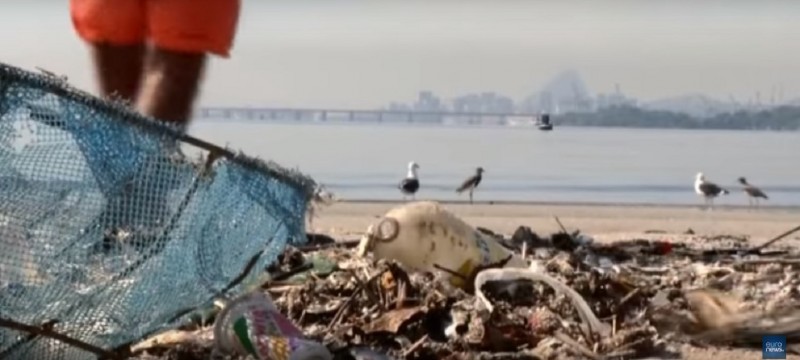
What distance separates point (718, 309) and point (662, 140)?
1889 cm

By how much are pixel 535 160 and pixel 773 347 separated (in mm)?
14097

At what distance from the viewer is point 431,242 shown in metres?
3.72

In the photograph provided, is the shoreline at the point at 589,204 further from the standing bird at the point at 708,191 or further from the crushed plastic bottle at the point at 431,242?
the crushed plastic bottle at the point at 431,242

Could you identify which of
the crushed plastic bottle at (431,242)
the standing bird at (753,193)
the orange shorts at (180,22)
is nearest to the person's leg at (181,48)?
the orange shorts at (180,22)

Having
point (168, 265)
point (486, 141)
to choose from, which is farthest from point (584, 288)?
point (486, 141)

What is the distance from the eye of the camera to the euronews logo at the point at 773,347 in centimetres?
319

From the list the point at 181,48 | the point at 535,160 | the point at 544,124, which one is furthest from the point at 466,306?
the point at 544,124

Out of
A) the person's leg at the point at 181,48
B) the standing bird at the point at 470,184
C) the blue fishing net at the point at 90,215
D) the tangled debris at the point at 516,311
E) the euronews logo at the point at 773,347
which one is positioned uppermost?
the person's leg at the point at 181,48

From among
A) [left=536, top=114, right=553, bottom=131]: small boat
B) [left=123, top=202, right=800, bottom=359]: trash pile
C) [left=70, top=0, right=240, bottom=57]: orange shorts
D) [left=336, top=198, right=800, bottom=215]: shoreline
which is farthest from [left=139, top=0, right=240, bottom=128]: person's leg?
[left=536, top=114, right=553, bottom=131]: small boat

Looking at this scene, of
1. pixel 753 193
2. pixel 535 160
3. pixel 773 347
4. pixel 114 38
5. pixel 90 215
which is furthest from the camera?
pixel 535 160

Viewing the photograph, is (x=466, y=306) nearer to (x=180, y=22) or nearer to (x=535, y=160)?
(x=180, y=22)

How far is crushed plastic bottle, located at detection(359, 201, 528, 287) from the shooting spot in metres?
3.70

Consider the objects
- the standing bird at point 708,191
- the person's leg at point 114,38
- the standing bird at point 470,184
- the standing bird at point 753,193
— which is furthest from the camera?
the standing bird at point 753,193

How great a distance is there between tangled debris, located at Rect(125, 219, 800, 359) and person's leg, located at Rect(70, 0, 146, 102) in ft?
2.23
